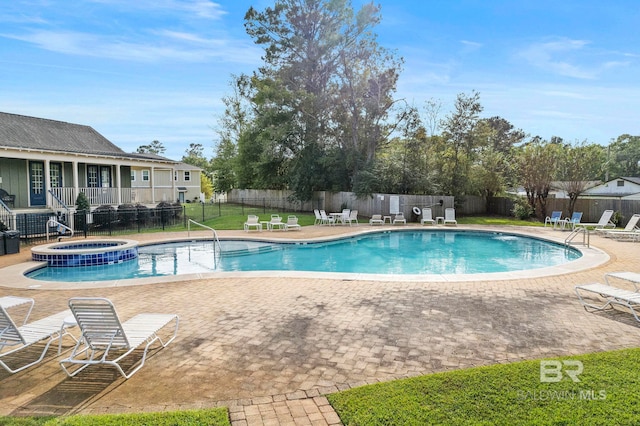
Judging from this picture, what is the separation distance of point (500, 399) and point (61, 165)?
21.9m

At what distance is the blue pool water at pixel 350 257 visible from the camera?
36.3ft

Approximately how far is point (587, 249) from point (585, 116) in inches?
751

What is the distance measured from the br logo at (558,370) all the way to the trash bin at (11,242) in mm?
14403

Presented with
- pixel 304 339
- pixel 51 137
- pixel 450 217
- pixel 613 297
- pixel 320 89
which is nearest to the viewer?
pixel 304 339

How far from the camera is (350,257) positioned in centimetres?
1341

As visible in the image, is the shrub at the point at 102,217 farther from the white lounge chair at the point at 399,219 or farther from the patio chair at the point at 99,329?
the patio chair at the point at 99,329

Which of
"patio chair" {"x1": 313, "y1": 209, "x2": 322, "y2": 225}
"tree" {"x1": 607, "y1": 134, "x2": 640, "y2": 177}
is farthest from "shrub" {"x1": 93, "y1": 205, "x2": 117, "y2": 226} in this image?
"tree" {"x1": 607, "y1": 134, "x2": 640, "y2": 177}

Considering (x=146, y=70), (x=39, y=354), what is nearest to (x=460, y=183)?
(x=146, y=70)

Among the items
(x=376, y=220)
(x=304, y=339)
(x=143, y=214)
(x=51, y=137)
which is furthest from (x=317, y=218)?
(x=304, y=339)

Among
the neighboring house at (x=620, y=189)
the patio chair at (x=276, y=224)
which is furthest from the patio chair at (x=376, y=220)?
the neighboring house at (x=620, y=189)

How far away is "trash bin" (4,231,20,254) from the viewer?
1189 cm

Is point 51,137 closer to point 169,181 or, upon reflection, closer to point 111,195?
point 111,195

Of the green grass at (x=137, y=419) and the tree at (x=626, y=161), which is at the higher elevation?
the tree at (x=626, y=161)

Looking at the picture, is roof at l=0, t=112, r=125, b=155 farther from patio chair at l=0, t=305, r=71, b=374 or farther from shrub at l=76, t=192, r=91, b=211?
patio chair at l=0, t=305, r=71, b=374
